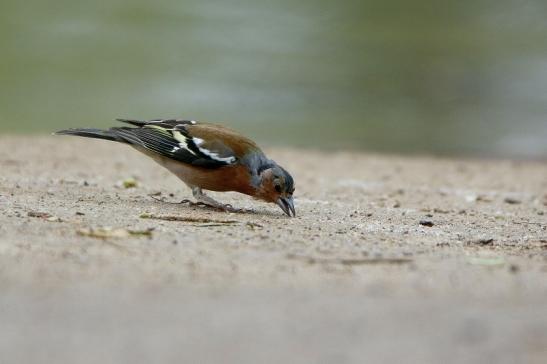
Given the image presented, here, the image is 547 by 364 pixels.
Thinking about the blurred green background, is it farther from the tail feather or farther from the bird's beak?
the bird's beak

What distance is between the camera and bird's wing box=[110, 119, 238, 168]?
27.5 feet

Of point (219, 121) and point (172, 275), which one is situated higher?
point (219, 121)

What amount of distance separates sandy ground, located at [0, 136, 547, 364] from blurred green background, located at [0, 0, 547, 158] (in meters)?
7.31

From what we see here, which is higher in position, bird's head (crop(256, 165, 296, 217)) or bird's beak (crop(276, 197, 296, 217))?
bird's head (crop(256, 165, 296, 217))

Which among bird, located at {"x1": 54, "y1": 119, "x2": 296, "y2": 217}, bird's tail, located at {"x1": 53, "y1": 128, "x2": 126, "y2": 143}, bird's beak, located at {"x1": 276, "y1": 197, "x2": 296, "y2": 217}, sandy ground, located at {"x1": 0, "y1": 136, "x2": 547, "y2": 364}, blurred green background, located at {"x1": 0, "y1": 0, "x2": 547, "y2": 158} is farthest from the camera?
blurred green background, located at {"x1": 0, "y1": 0, "x2": 547, "y2": 158}

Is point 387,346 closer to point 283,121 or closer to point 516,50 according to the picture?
point 283,121

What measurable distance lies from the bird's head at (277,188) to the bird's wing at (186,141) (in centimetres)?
27

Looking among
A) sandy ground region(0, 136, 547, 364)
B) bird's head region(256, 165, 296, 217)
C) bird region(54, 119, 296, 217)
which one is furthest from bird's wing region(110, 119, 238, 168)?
sandy ground region(0, 136, 547, 364)

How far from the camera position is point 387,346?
4.27 metres

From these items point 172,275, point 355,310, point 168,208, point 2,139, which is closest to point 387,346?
point 355,310

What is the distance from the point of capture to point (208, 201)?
8.52 m

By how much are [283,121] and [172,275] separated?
11999 mm

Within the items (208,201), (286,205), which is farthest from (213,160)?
(286,205)

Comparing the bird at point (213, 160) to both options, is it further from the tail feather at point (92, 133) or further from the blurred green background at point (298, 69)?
the blurred green background at point (298, 69)
